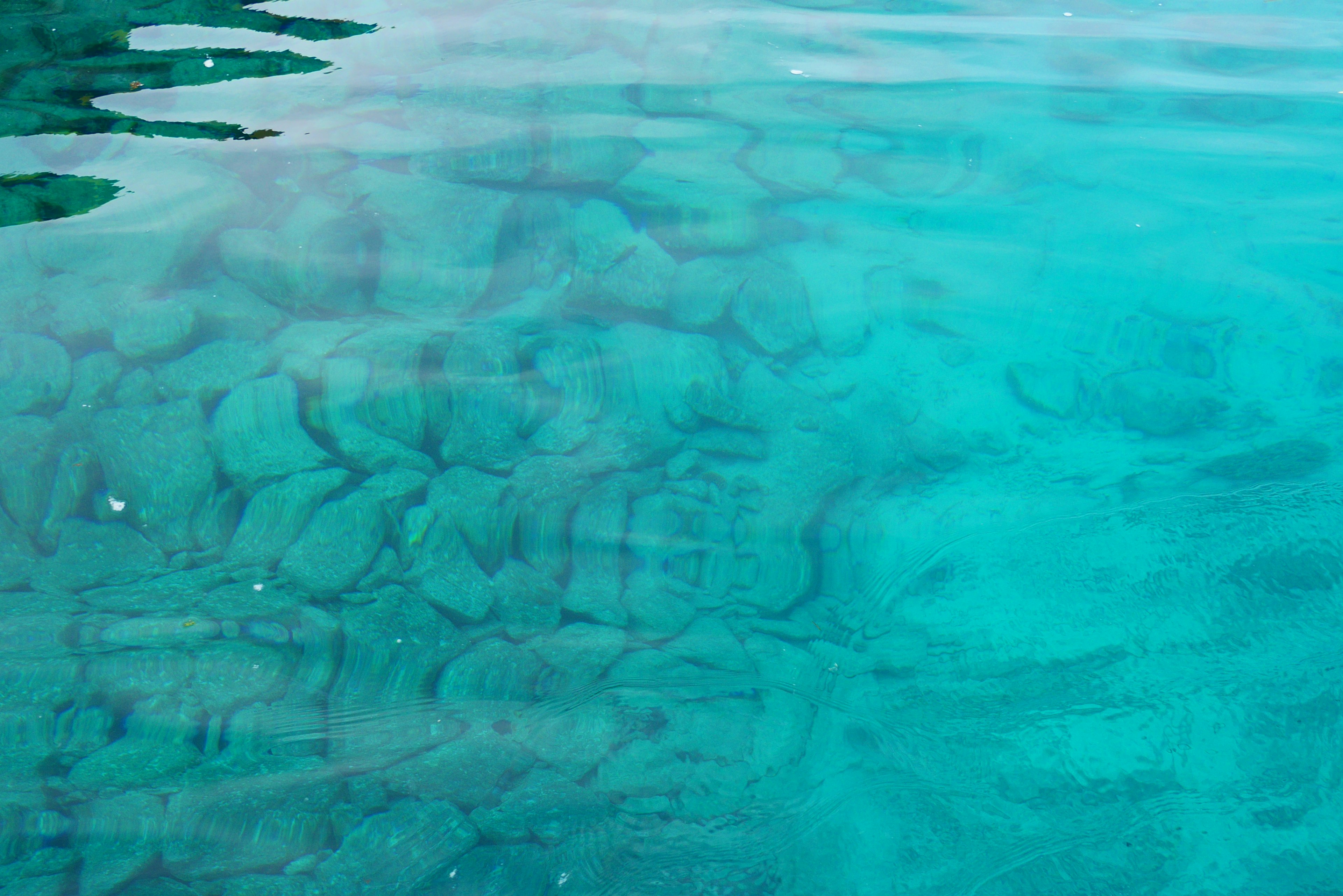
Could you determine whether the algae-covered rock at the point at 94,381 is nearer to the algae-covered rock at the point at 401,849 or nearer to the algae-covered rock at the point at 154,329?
the algae-covered rock at the point at 154,329

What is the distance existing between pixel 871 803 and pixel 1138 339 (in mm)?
1432

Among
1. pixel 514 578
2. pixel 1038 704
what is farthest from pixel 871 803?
pixel 514 578

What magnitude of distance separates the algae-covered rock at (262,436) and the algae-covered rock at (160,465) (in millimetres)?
40

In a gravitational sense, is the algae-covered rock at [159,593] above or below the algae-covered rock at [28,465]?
below

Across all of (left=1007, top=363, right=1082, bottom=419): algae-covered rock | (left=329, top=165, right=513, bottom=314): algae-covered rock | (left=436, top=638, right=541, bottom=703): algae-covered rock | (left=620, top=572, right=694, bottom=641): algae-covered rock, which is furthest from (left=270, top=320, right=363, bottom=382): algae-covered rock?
(left=1007, top=363, right=1082, bottom=419): algae-covered rock

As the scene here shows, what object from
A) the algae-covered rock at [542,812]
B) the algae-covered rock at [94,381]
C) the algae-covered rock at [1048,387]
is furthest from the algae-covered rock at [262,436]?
the algae-covered rock at [1048,387]

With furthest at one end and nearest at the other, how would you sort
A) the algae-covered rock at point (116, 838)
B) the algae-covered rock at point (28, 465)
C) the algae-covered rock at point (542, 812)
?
the algae-covered rock at point (28, 465)
the algae-covered rock at point (542, 812)
the algae-covered rock at point (116, 838)

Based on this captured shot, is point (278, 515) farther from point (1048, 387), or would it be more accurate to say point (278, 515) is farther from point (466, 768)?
point (1048, 387)

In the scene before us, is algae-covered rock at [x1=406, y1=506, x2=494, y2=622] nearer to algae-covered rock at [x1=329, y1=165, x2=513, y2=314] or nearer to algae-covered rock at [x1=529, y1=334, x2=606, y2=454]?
algae-covered rock at [x1=529, y1=334, x2=606, y2=454]

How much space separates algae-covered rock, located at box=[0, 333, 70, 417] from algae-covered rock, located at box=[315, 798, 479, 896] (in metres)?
1.18

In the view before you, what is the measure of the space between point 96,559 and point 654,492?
114 cm

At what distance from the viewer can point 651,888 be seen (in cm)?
131

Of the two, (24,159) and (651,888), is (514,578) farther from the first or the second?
(24,159)

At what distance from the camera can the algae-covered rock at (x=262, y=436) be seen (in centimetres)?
170
